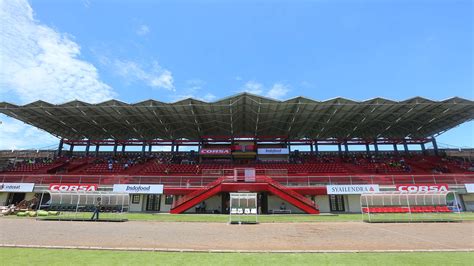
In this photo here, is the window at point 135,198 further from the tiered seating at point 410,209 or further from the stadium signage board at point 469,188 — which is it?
the stadium signage board at point 469,188

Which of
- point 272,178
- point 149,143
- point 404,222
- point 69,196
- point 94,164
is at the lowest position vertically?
point 404,222

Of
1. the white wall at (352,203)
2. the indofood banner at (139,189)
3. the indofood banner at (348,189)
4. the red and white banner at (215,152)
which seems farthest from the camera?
the red and white banner at (215,152)

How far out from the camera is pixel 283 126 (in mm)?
37531

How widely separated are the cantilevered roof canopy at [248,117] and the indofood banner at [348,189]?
963 centimetres

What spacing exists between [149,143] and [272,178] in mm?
26579

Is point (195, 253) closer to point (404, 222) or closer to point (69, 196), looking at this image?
point (404, 222)

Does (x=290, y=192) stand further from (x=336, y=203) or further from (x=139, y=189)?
(x=139, y=189)

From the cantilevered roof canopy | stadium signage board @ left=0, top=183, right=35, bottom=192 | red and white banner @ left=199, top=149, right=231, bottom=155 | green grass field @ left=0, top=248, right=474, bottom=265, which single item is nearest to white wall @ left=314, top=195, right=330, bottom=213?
the cantilevered roof canopy

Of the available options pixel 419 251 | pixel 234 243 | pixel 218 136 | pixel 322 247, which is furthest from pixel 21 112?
pixel 419 251

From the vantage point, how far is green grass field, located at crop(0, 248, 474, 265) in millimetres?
6084

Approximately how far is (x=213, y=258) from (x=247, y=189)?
18162mm

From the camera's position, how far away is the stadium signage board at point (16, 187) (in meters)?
27.8

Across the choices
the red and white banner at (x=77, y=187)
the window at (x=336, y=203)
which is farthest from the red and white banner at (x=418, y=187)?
the red and white banner at (x=77, y=187)

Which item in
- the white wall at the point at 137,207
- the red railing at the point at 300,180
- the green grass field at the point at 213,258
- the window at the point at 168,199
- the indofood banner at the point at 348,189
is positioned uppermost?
the red railing at the point at 300,180
